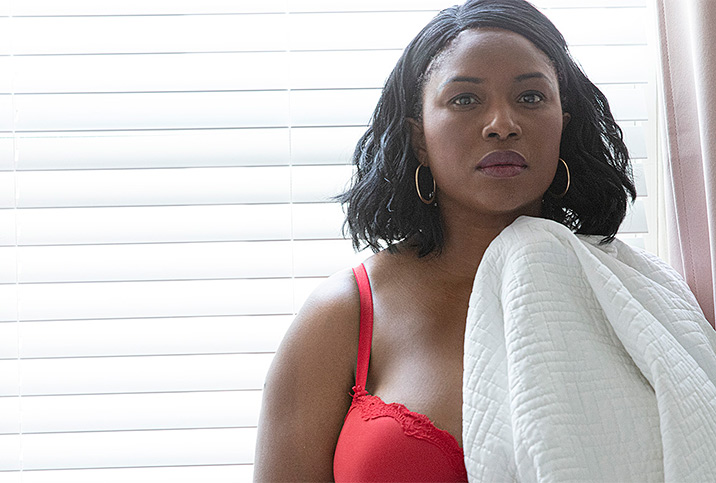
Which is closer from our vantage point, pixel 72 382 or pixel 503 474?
pixel 503 474

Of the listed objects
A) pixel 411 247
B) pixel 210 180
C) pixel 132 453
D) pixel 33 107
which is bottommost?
pixel 132 453

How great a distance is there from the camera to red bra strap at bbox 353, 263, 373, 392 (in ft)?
3.72

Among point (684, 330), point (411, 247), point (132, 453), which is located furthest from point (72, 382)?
point (684, 330)

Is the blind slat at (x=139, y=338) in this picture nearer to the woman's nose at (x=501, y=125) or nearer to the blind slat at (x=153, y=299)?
the blind slat at (x=153, y=299)

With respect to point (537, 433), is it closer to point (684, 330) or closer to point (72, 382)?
point (684, 330)

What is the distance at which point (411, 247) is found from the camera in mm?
1271

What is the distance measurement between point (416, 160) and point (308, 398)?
441 mm

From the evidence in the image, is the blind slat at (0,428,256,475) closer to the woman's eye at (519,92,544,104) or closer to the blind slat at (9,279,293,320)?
the blind slat at (9,279,293,320)

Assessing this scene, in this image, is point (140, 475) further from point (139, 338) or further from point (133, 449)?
point (139, 338)

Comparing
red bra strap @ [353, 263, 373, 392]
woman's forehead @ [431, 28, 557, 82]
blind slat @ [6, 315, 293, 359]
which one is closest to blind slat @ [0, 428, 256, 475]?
blind slat @ [6, 315, 293, 359]

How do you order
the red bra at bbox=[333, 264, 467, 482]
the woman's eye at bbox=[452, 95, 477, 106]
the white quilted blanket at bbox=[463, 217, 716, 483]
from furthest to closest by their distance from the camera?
the woman's eye at bbox=[452, 95, 477, 106]
the red bra at bbox=[333, 264, 467, 482]
the white quilted blanket at bbox=[463, 217, 716, 483]

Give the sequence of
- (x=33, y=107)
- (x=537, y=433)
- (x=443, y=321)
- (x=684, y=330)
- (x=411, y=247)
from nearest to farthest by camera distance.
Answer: (x=537, y=433) < (x=684, y=330) < (x=443, y=321) < (x=411, y=247) < (x=33, y=107)

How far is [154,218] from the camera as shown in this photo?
1.38 m

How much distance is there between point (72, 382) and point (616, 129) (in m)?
1.13
